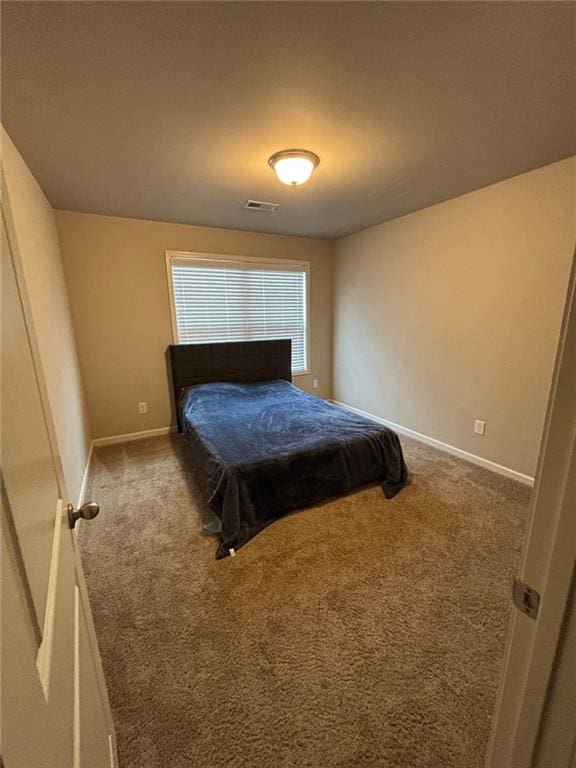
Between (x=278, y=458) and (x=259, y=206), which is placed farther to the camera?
(x=259, y=206)

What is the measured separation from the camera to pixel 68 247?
304cm

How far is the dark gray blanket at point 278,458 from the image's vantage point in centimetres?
198

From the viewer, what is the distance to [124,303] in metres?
3.37

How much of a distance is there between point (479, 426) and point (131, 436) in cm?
360

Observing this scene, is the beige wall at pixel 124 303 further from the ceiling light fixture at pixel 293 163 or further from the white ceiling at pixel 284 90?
the ceiling light fixture at pixel 293 163

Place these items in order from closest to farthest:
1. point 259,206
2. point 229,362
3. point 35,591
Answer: point 35,591, point 259,206, point 229,362

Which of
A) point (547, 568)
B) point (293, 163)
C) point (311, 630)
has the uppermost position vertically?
point (293, 163)

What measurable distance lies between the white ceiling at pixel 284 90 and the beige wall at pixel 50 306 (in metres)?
0.22

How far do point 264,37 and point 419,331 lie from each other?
105 inches

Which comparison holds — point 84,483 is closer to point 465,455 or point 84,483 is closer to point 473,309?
point 465,455

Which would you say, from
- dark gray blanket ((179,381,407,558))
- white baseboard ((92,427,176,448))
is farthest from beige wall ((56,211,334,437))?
dark gray blanket ((179,381,407,558))

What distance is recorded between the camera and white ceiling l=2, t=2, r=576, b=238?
1.10 meters

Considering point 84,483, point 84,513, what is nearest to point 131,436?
point 84,483

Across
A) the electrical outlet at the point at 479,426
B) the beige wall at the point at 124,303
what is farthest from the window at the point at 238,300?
the electrical outlet at the point at 479,426
